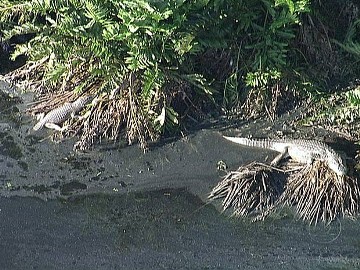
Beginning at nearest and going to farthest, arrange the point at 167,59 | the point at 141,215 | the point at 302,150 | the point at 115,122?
the point at 141,215, the point at 302,150, the point at 167,59, the point at 115,122

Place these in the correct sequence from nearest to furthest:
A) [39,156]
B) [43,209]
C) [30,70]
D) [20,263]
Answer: [20,263], [43,209], [39,156], [30,70]

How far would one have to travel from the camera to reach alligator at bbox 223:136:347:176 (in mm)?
4898

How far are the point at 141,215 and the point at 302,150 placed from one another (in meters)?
1.33

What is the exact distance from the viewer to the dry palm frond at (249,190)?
190 inches

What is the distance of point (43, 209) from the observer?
4.93 metres

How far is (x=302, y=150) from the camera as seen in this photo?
5.03 metres

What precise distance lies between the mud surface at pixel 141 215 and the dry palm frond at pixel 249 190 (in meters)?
0.10

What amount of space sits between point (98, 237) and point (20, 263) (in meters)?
0.57

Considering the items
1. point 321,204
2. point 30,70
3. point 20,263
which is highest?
point 30,70

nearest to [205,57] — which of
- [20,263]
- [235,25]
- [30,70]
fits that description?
[235,25]

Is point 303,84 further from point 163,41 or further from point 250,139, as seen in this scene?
point 163,41

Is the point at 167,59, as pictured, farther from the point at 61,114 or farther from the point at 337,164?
the point at 337,164

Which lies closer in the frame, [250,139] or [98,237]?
[98,237]

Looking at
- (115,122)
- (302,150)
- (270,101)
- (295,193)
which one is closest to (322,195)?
(295,193)
